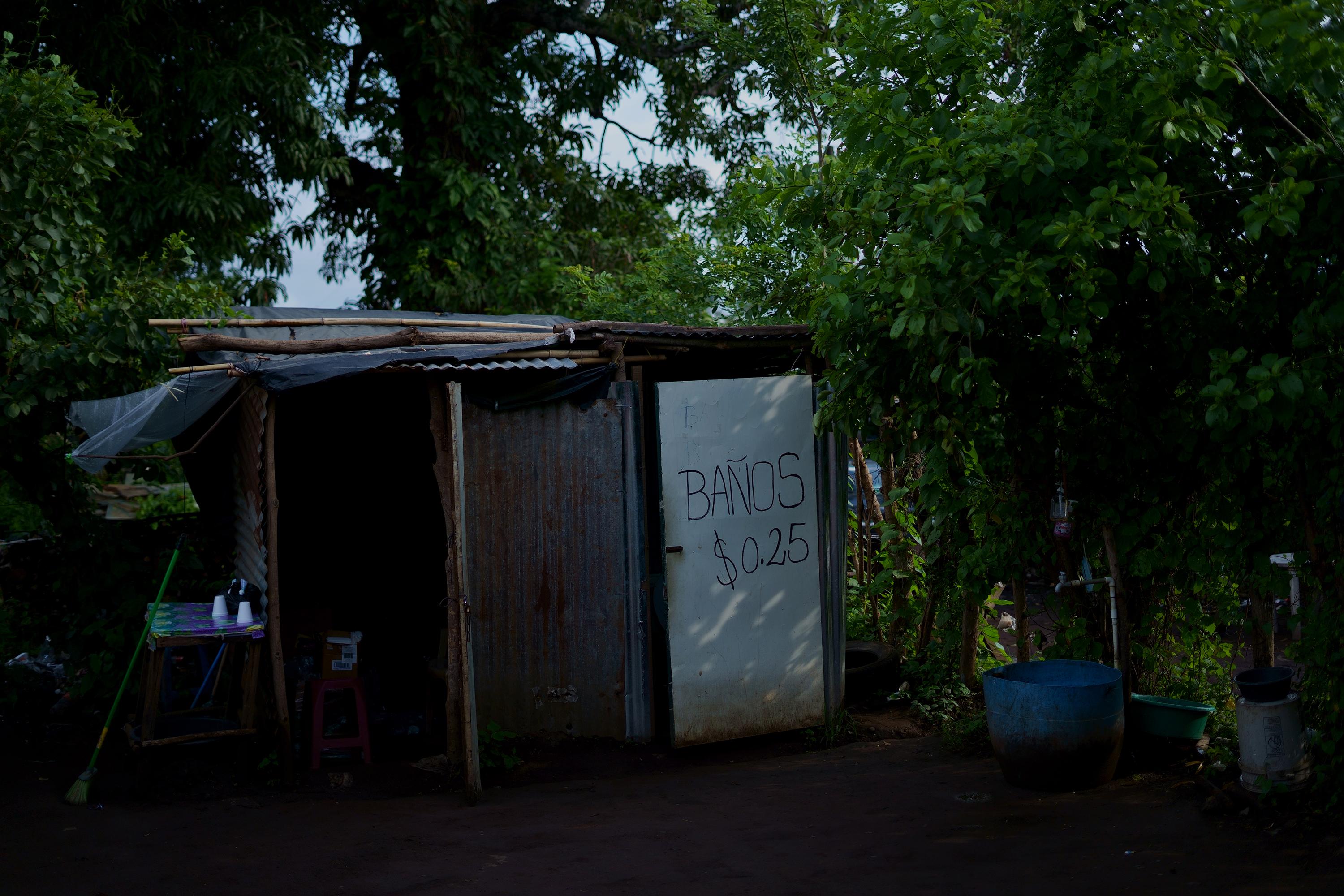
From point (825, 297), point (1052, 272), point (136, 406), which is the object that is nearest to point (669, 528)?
point (825, 297)

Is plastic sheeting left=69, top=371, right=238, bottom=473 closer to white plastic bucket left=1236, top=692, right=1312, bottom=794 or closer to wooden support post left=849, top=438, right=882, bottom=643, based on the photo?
wooden support post left=849, top=438, right=882, bottom=643

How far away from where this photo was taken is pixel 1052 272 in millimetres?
4938

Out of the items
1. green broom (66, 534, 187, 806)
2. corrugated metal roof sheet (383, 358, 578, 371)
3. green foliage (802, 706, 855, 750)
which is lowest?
green foliage (802, 706, 855, 750)

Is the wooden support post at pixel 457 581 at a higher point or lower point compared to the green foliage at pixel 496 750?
higher

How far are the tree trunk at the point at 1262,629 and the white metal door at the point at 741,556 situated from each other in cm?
249

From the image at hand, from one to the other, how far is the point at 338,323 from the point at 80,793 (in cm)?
348

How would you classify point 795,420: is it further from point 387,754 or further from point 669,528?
point 387,754

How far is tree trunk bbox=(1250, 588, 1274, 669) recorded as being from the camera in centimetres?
542

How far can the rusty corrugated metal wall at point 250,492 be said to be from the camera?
6.09m

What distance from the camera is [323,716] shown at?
6582mm

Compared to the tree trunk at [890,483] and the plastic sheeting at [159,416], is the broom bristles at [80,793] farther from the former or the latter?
the tree trunk at [890,483]

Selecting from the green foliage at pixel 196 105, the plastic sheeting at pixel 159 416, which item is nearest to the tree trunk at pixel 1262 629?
the plastic sheeting at pixel 159 416

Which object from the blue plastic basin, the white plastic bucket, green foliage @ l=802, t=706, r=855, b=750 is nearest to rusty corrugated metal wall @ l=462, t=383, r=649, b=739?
green foliage @ l=802, t=706, r=855, b=750

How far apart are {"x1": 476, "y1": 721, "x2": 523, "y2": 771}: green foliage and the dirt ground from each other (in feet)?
0.68
